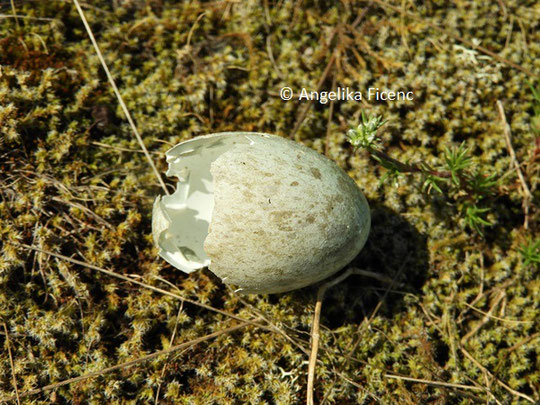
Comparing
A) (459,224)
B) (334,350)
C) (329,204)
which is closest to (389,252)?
(459,224)

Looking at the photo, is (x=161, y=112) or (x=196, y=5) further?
(x=196, y=5)

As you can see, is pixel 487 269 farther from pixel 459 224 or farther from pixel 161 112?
pixel 161 112

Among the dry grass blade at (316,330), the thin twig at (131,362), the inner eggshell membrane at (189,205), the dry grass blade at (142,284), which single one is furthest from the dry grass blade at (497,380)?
the inner eggshell membrane at (189,205)

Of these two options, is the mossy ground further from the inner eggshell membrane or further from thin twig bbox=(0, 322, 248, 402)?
the inner eggshell membrane

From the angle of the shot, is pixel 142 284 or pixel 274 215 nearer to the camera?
pixel 274 215

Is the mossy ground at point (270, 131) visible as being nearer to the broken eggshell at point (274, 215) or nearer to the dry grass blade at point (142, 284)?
the dry grass blade at point (142, 284)

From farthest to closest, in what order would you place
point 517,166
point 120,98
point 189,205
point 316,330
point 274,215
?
point 517,166 < point 120,98 < point 189,205 < point 316,330 < point 274,215

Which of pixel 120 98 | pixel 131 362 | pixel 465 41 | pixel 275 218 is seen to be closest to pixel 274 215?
pixel 275 218

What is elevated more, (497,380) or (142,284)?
(142,284)

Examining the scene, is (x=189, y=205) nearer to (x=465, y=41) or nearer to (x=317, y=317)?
(x=317, y=317)
